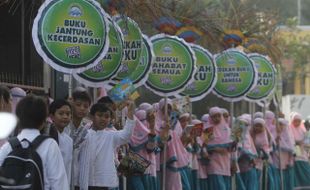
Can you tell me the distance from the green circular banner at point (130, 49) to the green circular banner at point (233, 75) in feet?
11.5

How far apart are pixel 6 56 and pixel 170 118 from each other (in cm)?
232

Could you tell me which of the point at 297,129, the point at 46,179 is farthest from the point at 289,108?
the point at 46,179

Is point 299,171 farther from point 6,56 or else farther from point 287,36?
point 287,36

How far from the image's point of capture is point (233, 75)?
12016 mm

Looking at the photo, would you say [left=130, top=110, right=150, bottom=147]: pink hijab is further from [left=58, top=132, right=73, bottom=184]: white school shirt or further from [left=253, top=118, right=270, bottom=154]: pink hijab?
[left=253, top=118, right=270, bottom=154]: pink hijab

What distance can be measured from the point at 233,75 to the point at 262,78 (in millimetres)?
843

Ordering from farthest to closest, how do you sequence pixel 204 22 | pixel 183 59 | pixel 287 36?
pixel 287 36, pixel 204 22, pixel 183 59

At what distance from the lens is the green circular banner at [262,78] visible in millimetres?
12637

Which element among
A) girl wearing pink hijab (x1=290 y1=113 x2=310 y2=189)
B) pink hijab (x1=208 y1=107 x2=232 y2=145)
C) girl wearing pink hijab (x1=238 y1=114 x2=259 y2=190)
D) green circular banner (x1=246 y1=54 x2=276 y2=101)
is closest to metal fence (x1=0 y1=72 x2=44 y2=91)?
pink hijab (x1=208 y1=107 x2=232 y2=145)

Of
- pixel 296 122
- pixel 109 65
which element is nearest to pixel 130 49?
pixel 109 65

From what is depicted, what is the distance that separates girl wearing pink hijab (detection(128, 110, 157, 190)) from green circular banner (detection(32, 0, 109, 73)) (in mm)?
2555

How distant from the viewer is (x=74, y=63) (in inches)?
279

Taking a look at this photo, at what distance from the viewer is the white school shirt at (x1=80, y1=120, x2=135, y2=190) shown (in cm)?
732

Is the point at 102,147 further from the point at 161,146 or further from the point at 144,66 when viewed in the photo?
the point at 161,146
